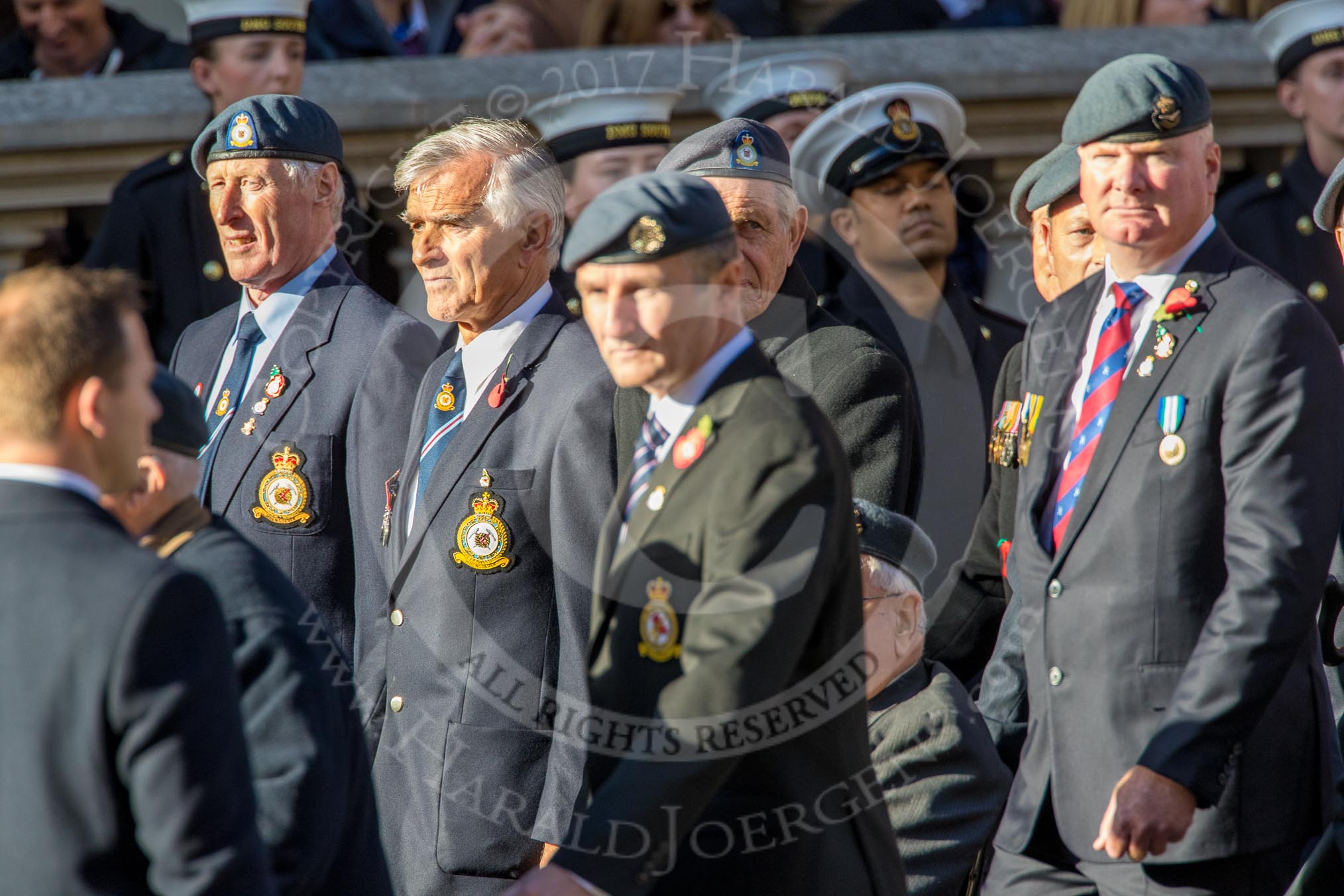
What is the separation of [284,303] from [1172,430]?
2.19 meters

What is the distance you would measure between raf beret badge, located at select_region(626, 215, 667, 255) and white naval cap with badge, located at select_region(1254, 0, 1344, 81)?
389 centimetres

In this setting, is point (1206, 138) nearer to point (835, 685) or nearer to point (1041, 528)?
point (1041, 528)

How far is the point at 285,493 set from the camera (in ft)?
14.4

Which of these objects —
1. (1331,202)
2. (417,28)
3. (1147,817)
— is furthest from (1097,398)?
(417,28)

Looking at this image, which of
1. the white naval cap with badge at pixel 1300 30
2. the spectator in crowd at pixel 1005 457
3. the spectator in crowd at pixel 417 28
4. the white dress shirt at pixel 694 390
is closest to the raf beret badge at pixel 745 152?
the spectator in crowd at pixel 1005 457

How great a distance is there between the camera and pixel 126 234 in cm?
601

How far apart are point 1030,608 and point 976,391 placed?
168 cm

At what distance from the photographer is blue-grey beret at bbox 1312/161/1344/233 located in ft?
13.9

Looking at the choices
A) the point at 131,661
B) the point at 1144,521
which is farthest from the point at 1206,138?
the point at 131,661

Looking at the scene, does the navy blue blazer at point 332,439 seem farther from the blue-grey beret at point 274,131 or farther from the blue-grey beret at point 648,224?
the blue-grey beret at point 648,224

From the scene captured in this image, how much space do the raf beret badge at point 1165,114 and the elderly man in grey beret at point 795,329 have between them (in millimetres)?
894

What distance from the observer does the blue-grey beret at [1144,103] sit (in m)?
3.50

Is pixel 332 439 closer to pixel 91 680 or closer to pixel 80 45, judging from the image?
pixel 91 680

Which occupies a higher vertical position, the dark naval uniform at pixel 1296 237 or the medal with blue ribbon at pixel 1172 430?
the medal with blue ribbon at pixel 1172 430
